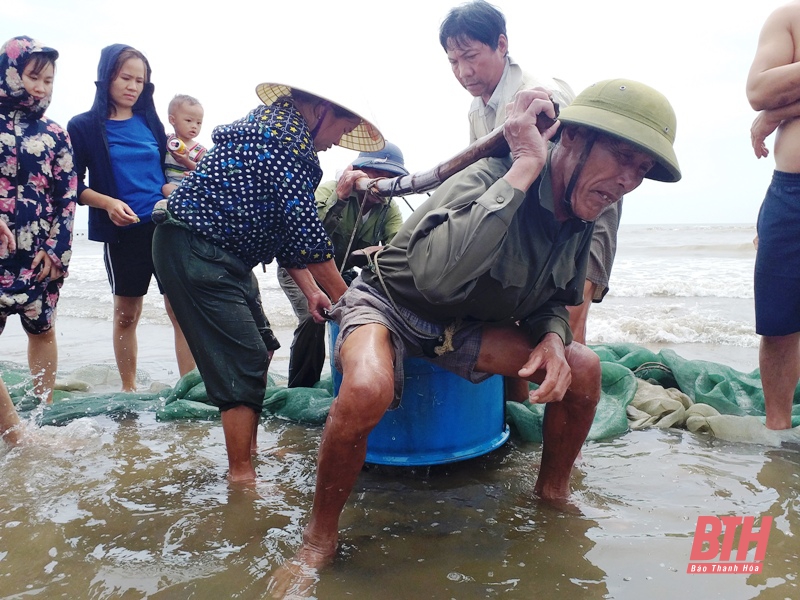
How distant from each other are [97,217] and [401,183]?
6.68 ft

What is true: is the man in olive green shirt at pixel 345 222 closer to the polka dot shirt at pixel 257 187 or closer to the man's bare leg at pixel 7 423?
the polka dot shirt at pixel 257 187

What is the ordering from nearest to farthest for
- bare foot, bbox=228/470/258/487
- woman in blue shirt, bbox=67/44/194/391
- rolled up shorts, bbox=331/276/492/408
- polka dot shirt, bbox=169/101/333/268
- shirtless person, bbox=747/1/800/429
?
rolled up shorts, bbox=331/276/492/408, polka dot shirt, bbox=169/101/333/268, bare foot, bbox=228/470/258/487, shirtless person, bbox=747/1/800/429, woman in blue shirt, bbox=67/44/194/391

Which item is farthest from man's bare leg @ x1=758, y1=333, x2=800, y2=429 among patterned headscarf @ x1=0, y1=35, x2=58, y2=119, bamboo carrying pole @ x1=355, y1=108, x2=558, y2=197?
patterned headscarf @ x1=0, y1=35, x2=58, y2=119

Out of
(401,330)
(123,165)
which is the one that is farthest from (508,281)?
(123,165)

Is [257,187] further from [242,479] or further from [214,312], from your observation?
[242,479]

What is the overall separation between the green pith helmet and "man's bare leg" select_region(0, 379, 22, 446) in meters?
2.80

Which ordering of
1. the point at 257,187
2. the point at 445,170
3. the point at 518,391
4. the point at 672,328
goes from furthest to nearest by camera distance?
the point at 672,328
the point at 518,391
the point at 445,170
the point at 257,187

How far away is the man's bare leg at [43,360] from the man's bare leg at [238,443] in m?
1.48

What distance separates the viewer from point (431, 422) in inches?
105

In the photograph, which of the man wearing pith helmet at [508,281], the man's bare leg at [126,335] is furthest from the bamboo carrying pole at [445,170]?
the man's bare leg at [126,335]

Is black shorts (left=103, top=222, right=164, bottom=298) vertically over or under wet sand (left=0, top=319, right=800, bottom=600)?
over

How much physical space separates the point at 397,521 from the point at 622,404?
1.72 m

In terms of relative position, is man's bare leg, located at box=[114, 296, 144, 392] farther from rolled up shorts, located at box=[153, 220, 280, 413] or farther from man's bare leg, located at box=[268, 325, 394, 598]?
man's bare leg, located at box=[268, 325, 394, 598]

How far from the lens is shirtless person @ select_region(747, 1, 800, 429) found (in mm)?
2824
